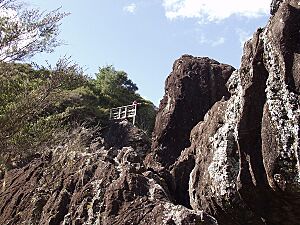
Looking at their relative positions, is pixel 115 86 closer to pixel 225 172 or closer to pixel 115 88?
pixel 115 88

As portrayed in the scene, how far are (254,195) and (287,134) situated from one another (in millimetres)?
1573

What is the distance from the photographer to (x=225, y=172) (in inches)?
338

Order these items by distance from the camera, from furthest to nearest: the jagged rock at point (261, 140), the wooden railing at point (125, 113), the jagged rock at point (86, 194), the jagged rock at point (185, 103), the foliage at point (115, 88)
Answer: the foliage at point (115, 88) < the wooden railing at point (125, 113) < the jagged rock at point (185, 103) < the jagged rock at point (86, 194) < the jagged rock at point (261, 140)

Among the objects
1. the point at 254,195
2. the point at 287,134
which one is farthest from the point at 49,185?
the point at 287,134

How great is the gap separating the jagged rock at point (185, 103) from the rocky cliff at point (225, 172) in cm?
376

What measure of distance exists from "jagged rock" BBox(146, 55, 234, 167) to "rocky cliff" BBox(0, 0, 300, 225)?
3.76 m

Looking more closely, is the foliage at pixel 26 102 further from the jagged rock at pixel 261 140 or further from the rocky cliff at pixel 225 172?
the jagged rock at pixel 261 140

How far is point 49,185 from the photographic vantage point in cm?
1044

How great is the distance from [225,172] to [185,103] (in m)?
7.66

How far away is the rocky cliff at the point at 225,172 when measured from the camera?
716cm

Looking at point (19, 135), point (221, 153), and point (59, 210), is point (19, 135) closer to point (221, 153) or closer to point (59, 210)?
point (59, 210)

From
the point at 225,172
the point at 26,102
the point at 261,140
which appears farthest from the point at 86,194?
the point at 261,140

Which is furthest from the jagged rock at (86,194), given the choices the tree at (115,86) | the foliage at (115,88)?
the tree at (115,86)

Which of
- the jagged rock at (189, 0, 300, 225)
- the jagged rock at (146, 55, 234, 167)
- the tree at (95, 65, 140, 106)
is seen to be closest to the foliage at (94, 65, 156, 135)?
the tree at (95, 65, 140, 106)
